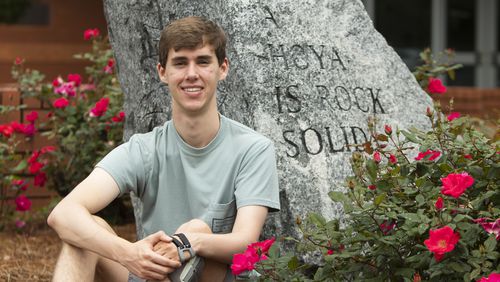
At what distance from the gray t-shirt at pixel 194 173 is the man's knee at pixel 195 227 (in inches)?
6.4

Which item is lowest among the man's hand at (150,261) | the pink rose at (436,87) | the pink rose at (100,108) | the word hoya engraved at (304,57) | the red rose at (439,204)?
the man's hand at (150,261)

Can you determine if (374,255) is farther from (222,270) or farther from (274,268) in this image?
(222,270)

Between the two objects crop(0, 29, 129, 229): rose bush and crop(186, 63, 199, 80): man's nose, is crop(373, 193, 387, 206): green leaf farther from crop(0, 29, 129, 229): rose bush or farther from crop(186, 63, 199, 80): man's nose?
crop(0, 29, 129, 229): rose bush

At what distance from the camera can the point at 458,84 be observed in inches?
513

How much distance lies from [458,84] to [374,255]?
10.3 meters

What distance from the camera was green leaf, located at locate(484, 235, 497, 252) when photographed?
9.17 ft

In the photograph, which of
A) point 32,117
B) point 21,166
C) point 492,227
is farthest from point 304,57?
point 21,166

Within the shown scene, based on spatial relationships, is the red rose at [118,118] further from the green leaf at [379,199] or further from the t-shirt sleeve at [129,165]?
the green leaf at [379,199]

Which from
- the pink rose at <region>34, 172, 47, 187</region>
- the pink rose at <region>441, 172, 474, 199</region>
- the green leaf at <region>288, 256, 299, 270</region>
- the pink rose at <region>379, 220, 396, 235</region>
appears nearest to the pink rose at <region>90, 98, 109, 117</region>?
the pink rose at <region>34, 172, 47, 187</region>

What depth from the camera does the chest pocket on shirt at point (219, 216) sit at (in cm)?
338

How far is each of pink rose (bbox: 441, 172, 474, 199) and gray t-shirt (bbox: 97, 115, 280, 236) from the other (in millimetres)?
745

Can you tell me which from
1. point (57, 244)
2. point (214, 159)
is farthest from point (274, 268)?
point (57, 244)

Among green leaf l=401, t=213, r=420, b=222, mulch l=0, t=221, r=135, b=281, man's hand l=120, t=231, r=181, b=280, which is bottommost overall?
mulch l=0, t=221, r=135, b=281

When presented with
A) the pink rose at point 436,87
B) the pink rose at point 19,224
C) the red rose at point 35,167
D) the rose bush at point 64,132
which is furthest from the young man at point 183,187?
the pink rose at point 19,224
